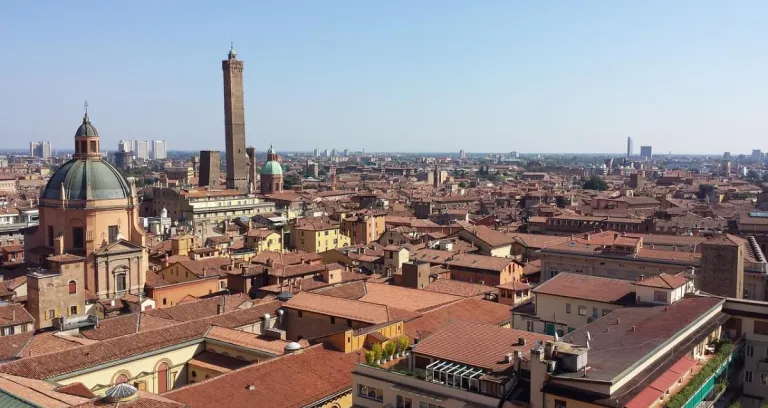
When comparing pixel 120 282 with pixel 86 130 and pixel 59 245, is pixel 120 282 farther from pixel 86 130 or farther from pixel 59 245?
pixel 86 130

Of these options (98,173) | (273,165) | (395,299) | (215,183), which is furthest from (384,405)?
(215,183)

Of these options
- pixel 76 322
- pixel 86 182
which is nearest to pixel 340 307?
pixel 76 322

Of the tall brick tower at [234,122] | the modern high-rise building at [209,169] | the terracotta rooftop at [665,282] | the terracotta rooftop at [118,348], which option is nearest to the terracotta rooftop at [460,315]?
the terracotta rooftop at [118,348]

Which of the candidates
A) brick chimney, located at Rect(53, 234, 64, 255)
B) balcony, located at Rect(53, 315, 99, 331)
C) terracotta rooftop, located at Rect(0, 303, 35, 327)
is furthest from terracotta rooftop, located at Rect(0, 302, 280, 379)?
brick chimney, located at Rect(53, 234, 64, 255)

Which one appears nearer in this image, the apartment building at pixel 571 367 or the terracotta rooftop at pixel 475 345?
the apartment building at pixel 571 367

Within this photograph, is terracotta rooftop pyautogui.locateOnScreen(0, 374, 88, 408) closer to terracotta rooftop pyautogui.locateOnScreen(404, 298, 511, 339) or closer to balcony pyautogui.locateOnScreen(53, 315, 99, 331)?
balcony pyautogui.locateOnScreen(53, 315, 99, 331)

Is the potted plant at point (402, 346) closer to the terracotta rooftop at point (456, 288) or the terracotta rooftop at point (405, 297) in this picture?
the terracotta rooftop at point (405, 297)
